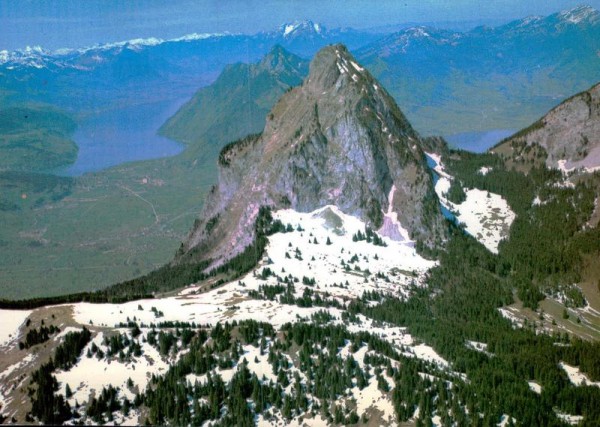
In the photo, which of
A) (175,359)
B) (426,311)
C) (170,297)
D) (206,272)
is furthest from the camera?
(206,272)

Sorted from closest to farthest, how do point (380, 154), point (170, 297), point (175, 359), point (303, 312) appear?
point (175, 359), point (303, 312), point (170, 297), point (380, 154)

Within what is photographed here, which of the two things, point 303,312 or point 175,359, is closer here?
point 175,359

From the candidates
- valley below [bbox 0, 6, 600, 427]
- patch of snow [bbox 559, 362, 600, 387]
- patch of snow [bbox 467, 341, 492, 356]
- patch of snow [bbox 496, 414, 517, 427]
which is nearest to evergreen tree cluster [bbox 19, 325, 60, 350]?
valley below [bbox 0, 6, 600, 427]

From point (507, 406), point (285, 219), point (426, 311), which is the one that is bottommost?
point (507, 406)

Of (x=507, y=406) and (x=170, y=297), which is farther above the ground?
(x=170, y=297)

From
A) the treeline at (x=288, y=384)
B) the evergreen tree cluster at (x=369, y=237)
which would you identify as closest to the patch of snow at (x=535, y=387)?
the treeline at (x=288, y=384)

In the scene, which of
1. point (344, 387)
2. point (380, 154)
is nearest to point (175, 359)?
point (344, 387)

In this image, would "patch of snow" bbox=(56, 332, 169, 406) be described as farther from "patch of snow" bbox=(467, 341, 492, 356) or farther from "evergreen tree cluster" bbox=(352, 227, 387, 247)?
"evergreen tree cluster" bbox=(352, 227, 387, 247)

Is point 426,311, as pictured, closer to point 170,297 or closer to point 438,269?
point 438,269

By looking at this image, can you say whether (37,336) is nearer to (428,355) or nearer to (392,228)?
(428,355)
